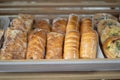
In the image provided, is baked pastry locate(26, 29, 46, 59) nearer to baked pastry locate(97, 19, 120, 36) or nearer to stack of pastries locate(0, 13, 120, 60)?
stack of pastries locate(0, 13, 120, 60)

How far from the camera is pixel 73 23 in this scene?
132cm

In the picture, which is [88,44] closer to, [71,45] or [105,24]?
[71,45]

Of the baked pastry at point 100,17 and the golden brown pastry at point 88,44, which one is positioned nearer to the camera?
the golden brown pastry at point 88,44

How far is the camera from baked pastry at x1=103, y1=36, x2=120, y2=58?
113cm

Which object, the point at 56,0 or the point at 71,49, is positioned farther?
the point at 56,0

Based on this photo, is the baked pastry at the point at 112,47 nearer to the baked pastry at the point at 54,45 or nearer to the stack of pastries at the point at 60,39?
the stack of pastries at the point at 60,39

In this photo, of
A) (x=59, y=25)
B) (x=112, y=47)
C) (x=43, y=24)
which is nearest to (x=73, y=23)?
(x=59, y=25)

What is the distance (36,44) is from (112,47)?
15.8 inches

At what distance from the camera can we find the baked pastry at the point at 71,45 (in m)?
1.12

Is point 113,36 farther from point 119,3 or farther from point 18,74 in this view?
point 18,74

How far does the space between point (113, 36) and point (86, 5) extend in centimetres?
29

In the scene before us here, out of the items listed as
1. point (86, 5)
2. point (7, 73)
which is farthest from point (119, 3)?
point (7, 73)

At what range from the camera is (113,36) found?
1.19 m

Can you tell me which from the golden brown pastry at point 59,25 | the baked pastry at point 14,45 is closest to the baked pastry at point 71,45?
the golden brown pastry at point 59,25
